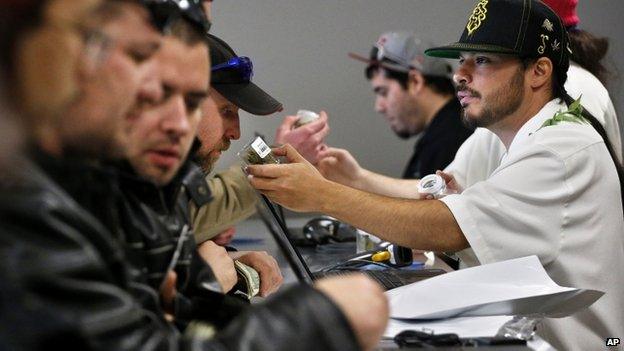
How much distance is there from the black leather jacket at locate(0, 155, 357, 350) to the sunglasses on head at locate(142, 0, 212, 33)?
6.7 inches

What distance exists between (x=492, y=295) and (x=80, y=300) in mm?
867

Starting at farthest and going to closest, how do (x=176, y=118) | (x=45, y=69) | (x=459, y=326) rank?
(x=459, y=326)
(x=176, y=118)
(x=45, y=69)

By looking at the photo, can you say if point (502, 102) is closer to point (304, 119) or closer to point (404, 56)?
point (304, 119)

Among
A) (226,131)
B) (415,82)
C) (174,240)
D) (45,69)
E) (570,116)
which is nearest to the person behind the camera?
(45,69)

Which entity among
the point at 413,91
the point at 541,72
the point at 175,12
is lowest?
the point at 413,91

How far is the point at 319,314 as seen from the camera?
77cm

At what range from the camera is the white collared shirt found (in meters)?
1.82

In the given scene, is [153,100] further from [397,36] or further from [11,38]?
[397,36]

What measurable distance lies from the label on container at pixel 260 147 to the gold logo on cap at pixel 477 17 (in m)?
0.64

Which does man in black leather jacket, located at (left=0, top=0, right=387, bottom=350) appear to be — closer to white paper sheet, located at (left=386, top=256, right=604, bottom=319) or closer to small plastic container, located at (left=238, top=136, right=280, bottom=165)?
white paper sheet, located at (left=386, top=256, right=604, bottom=319)

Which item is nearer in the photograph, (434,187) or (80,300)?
(80,300)

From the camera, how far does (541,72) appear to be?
2.06 metres

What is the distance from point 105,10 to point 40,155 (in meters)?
0.13

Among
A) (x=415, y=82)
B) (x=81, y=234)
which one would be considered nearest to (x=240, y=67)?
(x=81, y=234)
